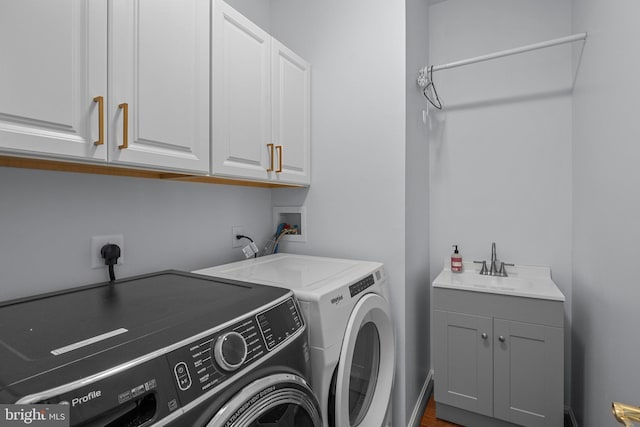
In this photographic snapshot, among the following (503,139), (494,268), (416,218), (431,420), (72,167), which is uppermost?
(503,139)

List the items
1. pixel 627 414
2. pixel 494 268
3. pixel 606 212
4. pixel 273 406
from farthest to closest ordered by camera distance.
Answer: pixel 494 268, pixel 606 212, pixel 273 406, pixel 627 414

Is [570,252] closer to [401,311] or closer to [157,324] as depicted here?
[401,311]

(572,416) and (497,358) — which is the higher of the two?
(497,358)

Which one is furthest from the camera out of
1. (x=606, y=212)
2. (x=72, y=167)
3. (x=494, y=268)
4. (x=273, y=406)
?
(x=494, y=268)

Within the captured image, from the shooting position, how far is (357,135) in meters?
1.82

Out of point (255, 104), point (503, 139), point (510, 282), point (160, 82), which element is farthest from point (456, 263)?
point (160, 82)

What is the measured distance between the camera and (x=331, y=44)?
6.20 ft

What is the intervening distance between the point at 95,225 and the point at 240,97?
2.58 feet

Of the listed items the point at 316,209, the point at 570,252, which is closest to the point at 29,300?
the point at 316,209

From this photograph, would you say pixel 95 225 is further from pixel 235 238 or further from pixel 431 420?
pixel 431 420

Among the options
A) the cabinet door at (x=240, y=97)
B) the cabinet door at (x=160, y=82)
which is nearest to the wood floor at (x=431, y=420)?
the cabinet door at (x=240, y=97)

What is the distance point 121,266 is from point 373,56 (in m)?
1.65

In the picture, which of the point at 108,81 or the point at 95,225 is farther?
the point at 95,225

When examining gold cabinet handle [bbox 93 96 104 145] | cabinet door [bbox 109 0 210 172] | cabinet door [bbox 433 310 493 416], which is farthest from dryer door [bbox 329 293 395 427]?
gold cabinet handle [bbox 93 96 104 145]
